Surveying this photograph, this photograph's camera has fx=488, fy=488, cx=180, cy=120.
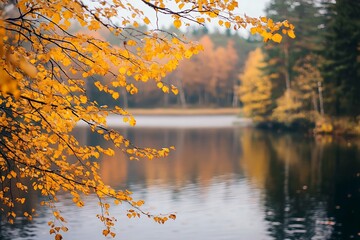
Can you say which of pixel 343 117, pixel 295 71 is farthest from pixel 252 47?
pixel 343 117

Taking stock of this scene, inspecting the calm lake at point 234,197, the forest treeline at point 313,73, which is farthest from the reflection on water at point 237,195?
the forest treeline at point 313,73

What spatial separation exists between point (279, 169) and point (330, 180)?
13.7 feet

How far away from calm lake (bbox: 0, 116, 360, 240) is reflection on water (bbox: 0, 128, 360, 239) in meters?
0.03

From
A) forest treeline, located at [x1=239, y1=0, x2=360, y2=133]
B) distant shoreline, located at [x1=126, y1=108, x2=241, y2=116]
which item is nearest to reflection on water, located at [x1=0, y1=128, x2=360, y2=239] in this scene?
forest treeline, located at [x1=239, y1=0, x2=360, y2=133]

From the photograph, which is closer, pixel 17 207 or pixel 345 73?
pixel 17 207

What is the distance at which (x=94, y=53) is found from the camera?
214 inches

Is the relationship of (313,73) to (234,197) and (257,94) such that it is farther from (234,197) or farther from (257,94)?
(234,197)

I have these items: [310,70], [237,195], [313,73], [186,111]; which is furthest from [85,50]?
[186,111]

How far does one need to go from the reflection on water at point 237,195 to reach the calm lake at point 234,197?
27 millimetres

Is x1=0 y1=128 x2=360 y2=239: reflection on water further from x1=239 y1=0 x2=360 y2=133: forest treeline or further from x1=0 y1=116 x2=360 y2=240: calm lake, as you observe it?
x1=239 y1=0 x2=360 y2=133: forest treeline

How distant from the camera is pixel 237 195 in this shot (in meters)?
18.8

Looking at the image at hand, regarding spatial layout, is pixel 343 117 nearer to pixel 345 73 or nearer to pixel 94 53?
pixel 345 73

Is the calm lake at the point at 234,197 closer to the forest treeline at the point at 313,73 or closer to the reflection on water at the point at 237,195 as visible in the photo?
the reflection on water at the point at 237,195

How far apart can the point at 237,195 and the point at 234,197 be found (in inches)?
17.2
